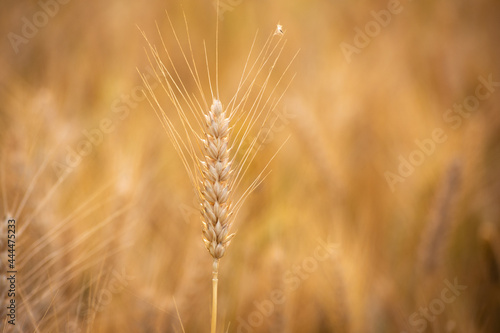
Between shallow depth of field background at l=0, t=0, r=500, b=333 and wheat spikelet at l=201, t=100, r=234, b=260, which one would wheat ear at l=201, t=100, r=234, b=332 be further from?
shallow depth of field background at l=0, t=0, r=500, b=333

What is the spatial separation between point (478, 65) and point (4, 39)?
276 centimetres

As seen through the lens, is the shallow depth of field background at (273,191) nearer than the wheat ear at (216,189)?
No

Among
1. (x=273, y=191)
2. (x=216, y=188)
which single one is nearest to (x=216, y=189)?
(x=216, y=188)

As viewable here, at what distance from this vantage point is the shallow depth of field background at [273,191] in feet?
3.80

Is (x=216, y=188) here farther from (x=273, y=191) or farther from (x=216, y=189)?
(x=273, y=191)

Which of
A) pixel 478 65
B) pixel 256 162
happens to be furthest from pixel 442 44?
pixel 256 162

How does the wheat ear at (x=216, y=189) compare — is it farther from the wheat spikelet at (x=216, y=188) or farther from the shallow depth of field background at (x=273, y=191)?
the shallow depth of field background at (x=273, y=191)

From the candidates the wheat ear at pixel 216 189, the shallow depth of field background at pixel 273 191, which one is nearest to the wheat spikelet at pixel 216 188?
the wheat ear at pixel 216 189

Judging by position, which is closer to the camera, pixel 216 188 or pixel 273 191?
pixel 216 188

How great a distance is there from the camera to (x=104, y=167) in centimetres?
155

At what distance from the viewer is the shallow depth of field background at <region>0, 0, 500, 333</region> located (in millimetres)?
1157

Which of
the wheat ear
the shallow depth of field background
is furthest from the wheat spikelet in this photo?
the shallow depth of field background

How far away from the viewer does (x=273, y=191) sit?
1599 millimetres

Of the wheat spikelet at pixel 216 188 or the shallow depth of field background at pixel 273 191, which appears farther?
the shallow depth of field background at pixel 273 191
